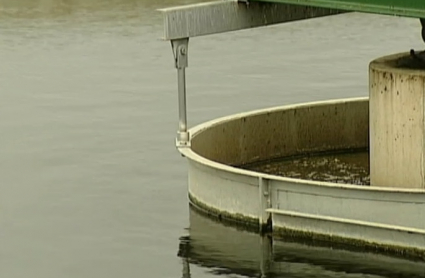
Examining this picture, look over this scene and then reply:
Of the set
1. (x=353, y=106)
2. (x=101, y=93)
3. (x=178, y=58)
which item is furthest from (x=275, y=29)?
(x=178, y=58)

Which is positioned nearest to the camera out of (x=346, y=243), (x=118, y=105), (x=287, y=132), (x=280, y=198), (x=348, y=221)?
(x=348, y=221)

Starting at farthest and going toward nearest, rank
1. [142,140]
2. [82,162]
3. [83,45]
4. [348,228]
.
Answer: [83,45] → [142,140] → [82,162] → [348,228]

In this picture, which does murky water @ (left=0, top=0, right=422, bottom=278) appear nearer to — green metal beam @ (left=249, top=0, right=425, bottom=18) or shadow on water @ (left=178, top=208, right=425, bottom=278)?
shadow on water @ (left=178, top=208, right=425, bottom=278)

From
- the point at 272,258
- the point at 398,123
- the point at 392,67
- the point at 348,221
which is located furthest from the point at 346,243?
the point at 392,67

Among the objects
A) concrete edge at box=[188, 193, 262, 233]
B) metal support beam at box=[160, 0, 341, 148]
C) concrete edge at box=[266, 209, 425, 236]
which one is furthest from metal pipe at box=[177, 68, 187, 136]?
concrete edge at box=[266, 209, 425, 236]

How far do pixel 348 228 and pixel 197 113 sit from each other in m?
12.9

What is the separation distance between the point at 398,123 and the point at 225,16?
3.45 meters

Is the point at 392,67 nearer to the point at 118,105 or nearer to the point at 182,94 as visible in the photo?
the point at 182,94

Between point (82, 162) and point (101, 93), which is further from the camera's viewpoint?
point (101, 93)

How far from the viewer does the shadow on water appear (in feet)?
67.9

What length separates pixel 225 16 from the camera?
920 inches

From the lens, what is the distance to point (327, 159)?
2684 cm

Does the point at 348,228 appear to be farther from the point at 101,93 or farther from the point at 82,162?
the point at 101,93

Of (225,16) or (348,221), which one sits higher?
(225,16)
